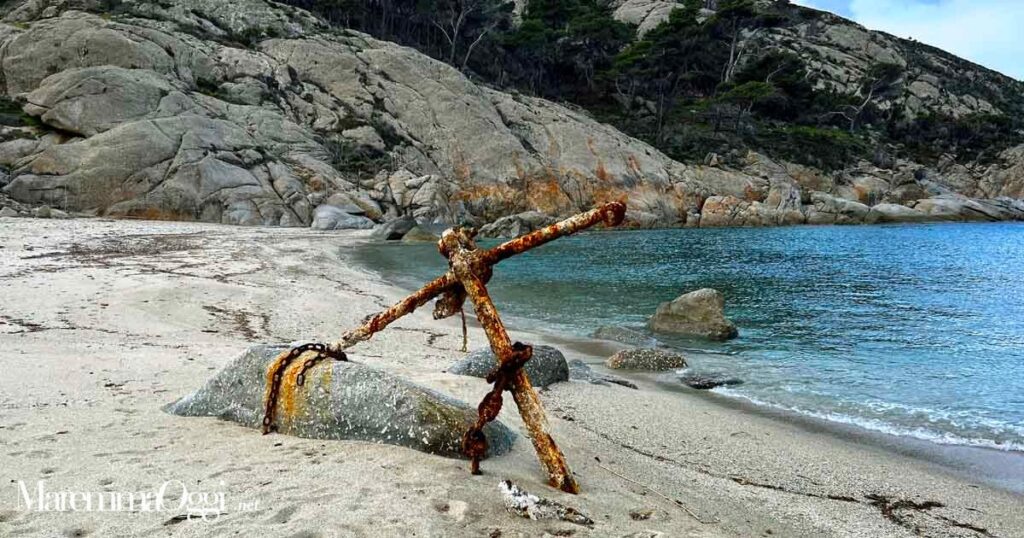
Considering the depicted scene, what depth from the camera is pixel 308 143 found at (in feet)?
146

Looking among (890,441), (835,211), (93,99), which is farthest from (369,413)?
(835,211)

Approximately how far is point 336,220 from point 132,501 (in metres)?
36.3

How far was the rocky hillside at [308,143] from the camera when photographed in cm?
3512

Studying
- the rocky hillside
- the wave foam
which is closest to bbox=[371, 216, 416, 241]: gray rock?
the rocky hillside

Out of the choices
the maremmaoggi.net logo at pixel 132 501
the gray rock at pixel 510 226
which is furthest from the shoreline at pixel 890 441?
the gray rock at pixel 510 226

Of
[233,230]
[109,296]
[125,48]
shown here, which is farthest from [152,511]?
[125,48]

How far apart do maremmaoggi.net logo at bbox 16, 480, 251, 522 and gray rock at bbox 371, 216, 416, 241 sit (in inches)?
1255

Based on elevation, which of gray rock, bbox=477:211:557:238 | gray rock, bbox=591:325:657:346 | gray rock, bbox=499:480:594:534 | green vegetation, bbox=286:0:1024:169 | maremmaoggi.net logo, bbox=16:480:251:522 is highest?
green vegetation, bbox=286:0:1024:169

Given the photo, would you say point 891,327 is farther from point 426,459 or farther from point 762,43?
point 762,43

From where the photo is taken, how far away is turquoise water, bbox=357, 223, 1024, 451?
821 centimetres

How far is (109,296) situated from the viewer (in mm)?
11383

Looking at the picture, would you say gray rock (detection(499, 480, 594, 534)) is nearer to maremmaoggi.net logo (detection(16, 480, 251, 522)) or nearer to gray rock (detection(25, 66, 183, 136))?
maremmaoggi.net logo (detection(16, 480, 251, 522))

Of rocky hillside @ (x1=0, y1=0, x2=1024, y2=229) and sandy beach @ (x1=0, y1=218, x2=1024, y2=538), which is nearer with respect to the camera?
sandy beach @ (x1=0, y1=218, x2=1024, y2=538)

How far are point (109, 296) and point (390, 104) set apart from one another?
45795 millimetres
